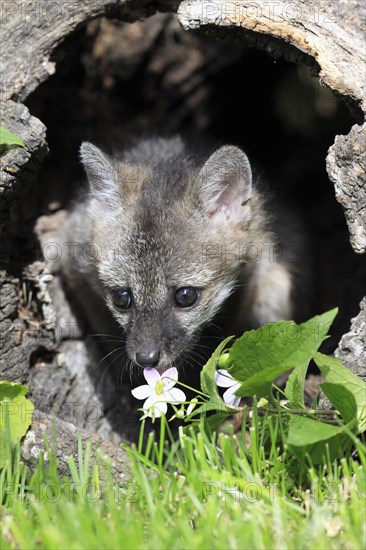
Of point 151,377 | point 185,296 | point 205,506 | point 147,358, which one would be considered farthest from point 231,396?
point 185,296

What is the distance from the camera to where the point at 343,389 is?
9.09 feet

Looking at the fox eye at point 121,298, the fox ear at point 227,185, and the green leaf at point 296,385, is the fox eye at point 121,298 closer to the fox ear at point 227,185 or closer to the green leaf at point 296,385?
the fox ear at point 227,185

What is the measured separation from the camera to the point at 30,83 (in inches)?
144

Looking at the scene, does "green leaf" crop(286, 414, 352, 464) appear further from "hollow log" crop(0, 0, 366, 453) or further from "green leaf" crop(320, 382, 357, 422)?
"hollow log" crop(0, 0, 366, 453)

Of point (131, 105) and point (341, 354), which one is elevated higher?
point (131, 105)

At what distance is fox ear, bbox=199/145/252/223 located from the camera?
12.6 feet

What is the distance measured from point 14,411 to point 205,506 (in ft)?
3.95

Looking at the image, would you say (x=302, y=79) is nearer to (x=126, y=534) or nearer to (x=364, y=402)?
(x=364, y=402)

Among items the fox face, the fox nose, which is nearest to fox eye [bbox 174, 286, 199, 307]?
the fox face

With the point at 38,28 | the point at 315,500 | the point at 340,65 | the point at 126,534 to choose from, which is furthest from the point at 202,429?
the point at 38,28

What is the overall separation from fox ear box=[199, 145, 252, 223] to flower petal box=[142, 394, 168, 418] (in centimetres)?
132

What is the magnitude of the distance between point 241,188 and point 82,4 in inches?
51.8

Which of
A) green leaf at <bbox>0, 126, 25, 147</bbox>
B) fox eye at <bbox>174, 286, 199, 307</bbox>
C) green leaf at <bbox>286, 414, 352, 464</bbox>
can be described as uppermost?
green leaf at <bbox>0, 126, 25, 147</bbox>

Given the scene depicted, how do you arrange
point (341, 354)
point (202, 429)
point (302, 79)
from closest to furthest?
point (202, 429)
point (341, 354)
point (302, 79)
